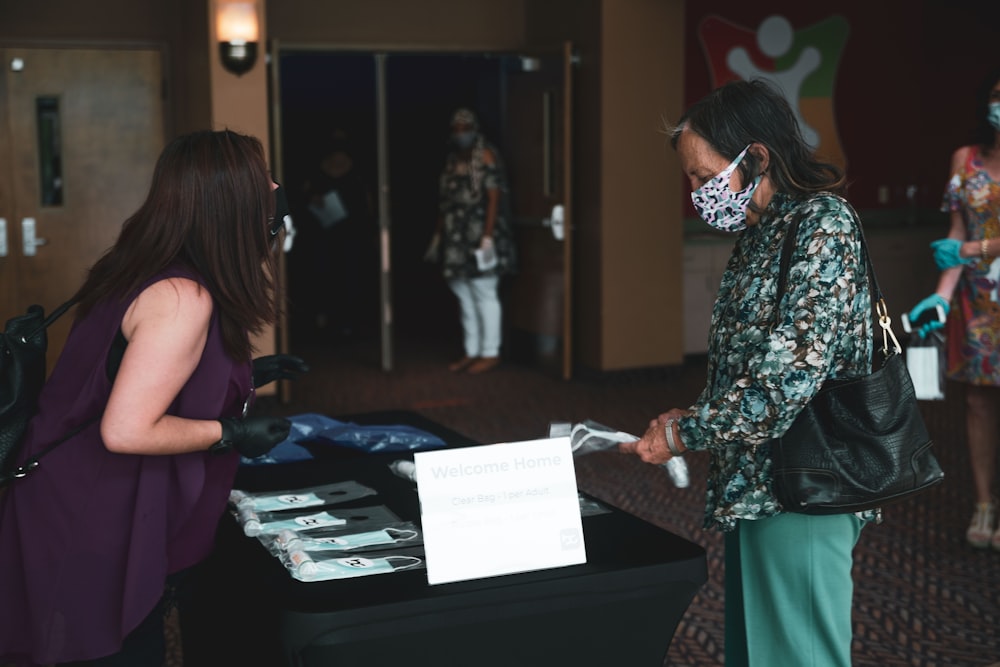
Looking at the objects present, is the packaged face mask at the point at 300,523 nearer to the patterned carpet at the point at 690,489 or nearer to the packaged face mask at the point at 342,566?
the packaged face mask at the point at 342,566

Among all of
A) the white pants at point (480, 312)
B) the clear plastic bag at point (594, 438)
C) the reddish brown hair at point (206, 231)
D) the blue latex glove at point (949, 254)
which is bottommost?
the white pants at point (480, 312)

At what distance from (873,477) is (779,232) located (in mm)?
445

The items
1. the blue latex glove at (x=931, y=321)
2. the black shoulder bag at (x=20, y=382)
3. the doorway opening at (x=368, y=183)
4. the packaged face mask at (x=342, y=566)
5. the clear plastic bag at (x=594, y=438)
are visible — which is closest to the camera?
the packaged face mask at (x=342, y=566)

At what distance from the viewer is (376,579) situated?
6.26 feet

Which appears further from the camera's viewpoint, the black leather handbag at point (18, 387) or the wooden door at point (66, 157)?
the wooden door at point (66, 157)

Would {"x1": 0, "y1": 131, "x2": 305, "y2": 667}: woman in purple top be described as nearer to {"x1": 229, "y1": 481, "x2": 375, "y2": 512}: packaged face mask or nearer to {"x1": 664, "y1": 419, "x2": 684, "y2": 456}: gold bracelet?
{"x1": 229, "y1": 481, "x2": 375, "y2": 512}: packaged face mask

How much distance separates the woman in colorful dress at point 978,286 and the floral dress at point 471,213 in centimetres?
412

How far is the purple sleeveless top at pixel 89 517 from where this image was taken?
1981 millimetres

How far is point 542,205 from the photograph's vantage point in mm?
8195

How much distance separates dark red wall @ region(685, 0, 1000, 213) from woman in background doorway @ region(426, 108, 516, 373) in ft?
10.0

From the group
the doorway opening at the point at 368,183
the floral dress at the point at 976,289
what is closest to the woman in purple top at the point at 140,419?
the floral dress at the point at 976,289

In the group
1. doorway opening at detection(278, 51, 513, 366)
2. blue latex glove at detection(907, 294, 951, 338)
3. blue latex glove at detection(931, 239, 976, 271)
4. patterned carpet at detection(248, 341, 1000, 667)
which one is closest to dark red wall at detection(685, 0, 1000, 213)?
patterned carpet at detection(248, 341, 1000, 667)

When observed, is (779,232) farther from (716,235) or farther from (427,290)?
(427,290)

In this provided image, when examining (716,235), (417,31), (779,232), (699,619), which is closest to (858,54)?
(716,235)
